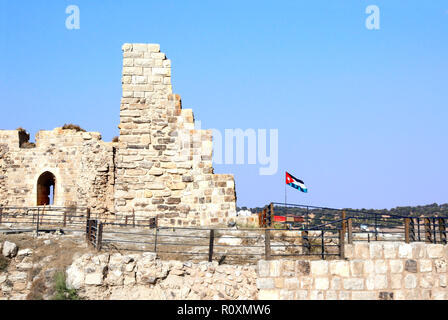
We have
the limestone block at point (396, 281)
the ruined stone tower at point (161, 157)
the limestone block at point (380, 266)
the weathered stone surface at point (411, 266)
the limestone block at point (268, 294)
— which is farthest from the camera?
the ruined stone tower at point (161, 157)

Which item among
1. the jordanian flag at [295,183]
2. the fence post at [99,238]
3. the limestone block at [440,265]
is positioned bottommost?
the limestone block at [440,265]

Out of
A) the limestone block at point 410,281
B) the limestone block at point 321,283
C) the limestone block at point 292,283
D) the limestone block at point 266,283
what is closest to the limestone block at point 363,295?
the limestone block at point 321,283

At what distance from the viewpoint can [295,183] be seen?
19859 millimetres

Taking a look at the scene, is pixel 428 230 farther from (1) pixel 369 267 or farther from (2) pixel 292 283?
(2) pixel 292 283

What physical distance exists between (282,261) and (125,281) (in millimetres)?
3232

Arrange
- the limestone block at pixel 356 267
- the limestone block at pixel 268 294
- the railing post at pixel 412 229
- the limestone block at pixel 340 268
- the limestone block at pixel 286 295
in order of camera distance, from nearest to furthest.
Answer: the limestone block at pixel 268 294 → the limestone block at pixel 286 295 → the limestone block at pixel 340 268 → the limestone block at pixel 356 267 → the railing post at pixel 412 229

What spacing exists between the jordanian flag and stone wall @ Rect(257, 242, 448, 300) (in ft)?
22.3

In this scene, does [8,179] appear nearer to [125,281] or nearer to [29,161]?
[29,161]

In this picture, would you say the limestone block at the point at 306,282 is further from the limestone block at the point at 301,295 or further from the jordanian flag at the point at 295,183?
the jordanian flag at the point at 295,183

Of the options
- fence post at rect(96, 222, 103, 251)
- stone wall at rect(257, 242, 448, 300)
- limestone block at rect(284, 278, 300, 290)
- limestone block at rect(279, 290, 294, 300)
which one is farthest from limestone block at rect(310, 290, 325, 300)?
fence post at rect(96, 222, 103, 251)

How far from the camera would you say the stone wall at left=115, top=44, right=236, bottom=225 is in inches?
653

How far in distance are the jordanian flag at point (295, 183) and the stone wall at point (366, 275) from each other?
267 inches

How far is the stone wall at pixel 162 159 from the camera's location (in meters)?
16.6
